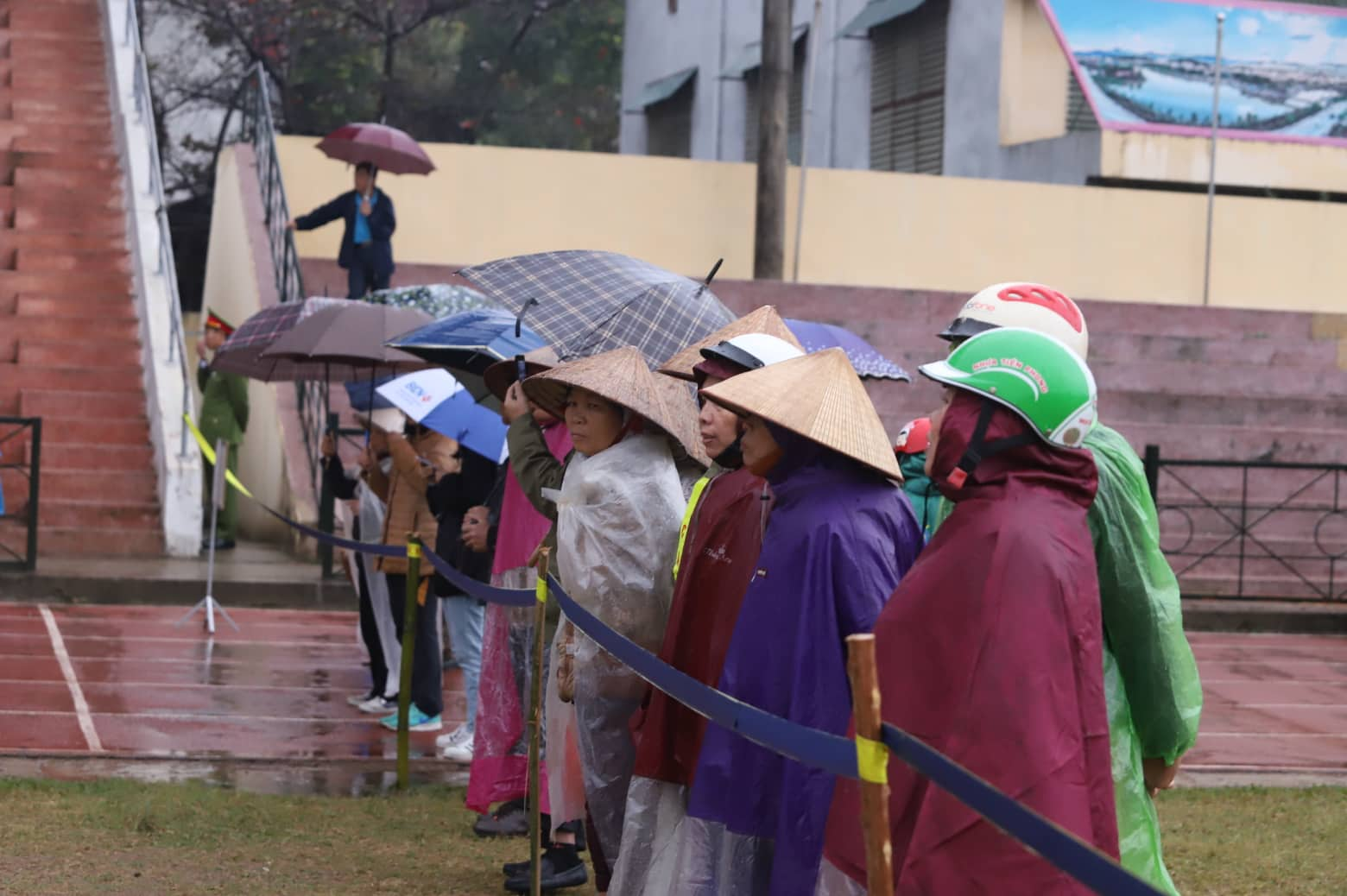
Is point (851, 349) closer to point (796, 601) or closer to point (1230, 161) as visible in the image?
point (796, 601)

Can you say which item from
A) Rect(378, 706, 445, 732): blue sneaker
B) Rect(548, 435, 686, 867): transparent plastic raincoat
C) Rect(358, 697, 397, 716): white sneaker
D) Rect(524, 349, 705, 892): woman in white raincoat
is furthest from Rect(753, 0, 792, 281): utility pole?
Rect(548, 435, 686, 867): transparent plastic raincoat

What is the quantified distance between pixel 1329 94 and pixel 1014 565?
68.4 ft

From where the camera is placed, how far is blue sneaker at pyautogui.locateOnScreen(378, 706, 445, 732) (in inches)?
363

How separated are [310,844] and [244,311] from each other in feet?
40.2

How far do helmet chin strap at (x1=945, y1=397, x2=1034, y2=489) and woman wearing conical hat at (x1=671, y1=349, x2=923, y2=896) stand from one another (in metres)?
0.73

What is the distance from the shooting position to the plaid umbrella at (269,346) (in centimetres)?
942

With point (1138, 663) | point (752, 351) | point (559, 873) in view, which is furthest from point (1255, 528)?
point (1138, 663)

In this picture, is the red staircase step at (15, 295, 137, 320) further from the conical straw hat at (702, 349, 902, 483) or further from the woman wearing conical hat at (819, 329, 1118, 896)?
the woman wearing conical hat at (819, 329, 1118, 896)

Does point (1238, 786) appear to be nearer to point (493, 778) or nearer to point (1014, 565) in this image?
point (493, 778)

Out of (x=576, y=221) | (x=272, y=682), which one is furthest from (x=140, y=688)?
(x=576, y=221)

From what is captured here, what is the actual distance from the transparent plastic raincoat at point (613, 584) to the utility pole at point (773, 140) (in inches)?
525

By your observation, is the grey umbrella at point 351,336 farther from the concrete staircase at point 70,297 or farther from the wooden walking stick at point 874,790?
the concrete staircase at point 70,297

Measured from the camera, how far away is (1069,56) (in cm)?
2144

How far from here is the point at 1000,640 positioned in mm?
3523
